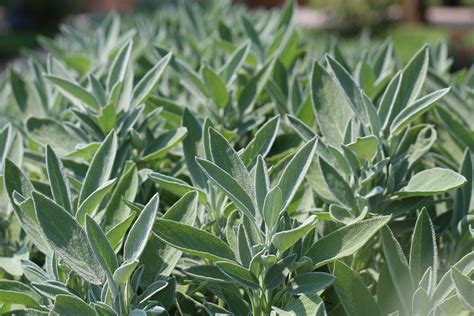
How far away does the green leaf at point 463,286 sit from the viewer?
2.74ft

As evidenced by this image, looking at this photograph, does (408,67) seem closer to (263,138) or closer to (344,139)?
(344,139)

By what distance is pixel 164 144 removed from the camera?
4.26 ft

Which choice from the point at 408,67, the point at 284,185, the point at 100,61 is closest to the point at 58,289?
the point at 284,185

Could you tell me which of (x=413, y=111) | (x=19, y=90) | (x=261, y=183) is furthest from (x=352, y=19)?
(x=261, y=183)

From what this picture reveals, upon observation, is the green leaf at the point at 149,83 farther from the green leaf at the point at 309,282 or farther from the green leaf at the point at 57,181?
the green leaf at the point at 309,282

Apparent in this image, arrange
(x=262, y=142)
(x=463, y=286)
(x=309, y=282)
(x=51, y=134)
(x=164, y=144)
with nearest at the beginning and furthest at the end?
1. (x=463, y=286)
2. (x=309, y=282)
3. (x=262, y=142)
4. (x=164, y=144)
5. (x=51, y=134)

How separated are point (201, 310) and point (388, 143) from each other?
441 mm

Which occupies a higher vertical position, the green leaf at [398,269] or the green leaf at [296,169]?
the green leaf at [296,169]

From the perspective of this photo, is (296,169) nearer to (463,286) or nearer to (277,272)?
(277,272)

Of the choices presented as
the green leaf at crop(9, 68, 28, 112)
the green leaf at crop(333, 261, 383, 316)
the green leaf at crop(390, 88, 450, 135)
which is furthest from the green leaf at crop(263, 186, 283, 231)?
the green leaf at crop(9, 68, 28, 112)

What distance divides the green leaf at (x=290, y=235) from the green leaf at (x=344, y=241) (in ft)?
0.28

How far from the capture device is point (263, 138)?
45.9 inches

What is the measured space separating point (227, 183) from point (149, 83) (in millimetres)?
460

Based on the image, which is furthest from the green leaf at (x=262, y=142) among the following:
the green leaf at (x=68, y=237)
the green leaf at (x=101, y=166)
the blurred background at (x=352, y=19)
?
the blurred background at (x=352, y=19)
